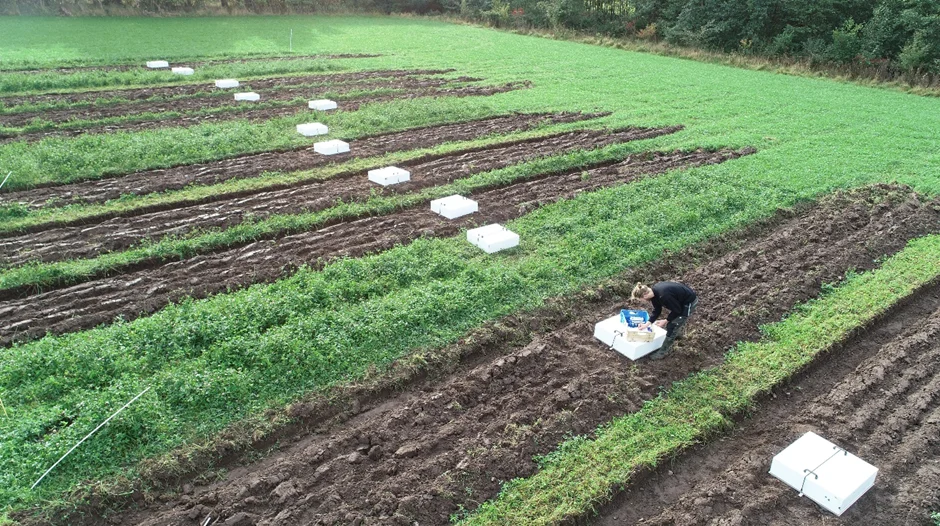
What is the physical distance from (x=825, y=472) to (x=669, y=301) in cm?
254

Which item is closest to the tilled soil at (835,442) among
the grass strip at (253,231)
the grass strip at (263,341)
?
the grass strip at (263,341)

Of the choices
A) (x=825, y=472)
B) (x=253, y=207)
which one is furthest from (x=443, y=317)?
(x=253, y=207)

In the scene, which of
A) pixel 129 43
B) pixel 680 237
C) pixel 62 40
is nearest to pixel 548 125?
pixel 680 237

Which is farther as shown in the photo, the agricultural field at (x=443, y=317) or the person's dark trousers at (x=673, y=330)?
the person's dark trousers at (x=673, y=330)

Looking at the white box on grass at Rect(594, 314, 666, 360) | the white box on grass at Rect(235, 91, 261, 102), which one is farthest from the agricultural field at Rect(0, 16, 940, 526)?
the white box on grass at Rect(235, 91, 261, 102)

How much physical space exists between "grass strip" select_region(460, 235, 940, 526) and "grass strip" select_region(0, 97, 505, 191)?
453 inches

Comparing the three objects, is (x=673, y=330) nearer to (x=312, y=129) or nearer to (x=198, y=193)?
(x=198, y=193)

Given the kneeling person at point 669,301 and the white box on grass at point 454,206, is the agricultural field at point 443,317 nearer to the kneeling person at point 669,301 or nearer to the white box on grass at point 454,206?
the white box on grass at point 454,206

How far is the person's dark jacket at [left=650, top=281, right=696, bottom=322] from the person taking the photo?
777 centimetres

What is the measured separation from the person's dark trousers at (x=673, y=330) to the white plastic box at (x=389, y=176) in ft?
23.3

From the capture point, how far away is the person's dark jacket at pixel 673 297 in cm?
777

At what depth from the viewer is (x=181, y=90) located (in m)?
20.3

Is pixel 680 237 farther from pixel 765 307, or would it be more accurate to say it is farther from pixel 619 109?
pixel 619 109

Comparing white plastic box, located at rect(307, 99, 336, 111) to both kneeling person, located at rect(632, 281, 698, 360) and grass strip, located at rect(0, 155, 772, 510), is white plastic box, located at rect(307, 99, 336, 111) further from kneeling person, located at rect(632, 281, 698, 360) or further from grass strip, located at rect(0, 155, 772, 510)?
kneeling person, located at rect(632, 281, 698, 360)
